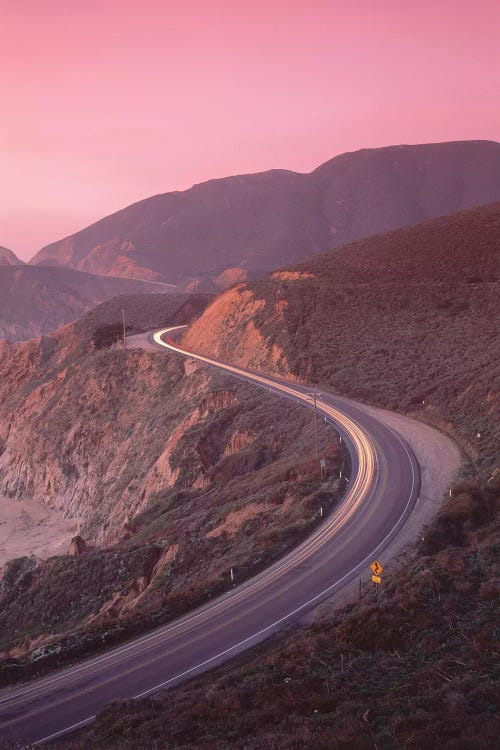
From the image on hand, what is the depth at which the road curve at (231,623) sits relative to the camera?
17.6 meters

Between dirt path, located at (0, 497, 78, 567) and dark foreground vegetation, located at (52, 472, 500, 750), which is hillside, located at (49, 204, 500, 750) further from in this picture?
dirt path, located at (0, 497, 78, 567)

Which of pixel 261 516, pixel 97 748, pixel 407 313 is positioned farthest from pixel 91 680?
pixel 407 313

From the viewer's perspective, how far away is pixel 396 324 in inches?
2704

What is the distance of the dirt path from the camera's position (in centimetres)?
5444

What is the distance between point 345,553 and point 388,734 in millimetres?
14908

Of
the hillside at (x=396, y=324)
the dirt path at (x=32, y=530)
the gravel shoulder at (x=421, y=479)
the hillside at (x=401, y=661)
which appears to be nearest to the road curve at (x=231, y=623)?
the gravel shoulder at (x=421, y=479)

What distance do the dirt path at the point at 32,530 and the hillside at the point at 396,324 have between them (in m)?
27.8

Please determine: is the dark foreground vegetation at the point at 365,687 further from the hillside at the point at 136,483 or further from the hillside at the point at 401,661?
the hillside at the point at 136,483

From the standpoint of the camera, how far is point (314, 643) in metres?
16.9

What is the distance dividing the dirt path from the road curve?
1281 inches

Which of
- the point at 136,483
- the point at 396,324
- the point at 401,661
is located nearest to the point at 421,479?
the point at 401,661

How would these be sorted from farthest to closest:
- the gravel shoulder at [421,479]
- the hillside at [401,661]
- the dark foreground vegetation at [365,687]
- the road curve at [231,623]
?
1. the gravel shoulder at [421,479]
2. the road curve at [231,623]
3. the hillside at [401,661]
4. the dark foreground vegetation at [365,687]

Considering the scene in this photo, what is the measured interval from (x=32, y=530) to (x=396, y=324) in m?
47.3

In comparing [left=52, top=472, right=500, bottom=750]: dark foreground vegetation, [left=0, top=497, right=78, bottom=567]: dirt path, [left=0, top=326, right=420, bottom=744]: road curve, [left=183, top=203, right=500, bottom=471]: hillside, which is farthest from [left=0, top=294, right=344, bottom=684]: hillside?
[left=183, top=203, right=500, bottom=471]: hillside
